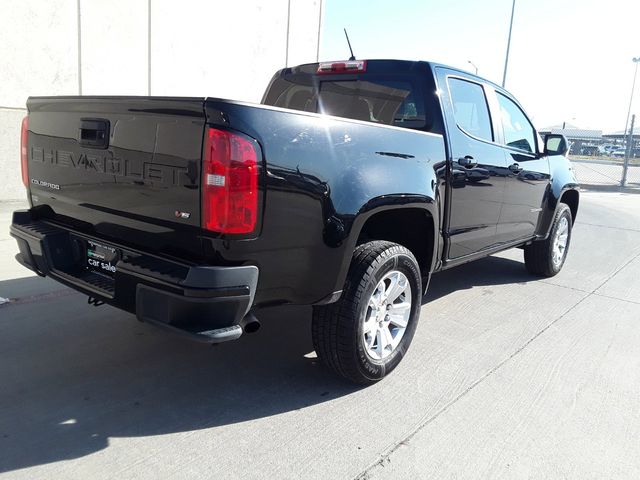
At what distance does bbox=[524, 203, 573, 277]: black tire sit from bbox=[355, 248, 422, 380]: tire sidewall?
9.32ft

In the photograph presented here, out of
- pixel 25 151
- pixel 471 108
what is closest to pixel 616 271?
pixel 471 108

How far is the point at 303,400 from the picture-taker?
3.08 m

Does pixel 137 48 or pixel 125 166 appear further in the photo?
pixel 137 48

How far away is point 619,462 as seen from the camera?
8.63ft

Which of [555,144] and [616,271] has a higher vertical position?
[555,144]

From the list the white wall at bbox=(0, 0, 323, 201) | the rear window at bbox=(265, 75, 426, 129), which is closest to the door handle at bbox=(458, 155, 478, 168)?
the rear window at bbox=(265, 75, 426, 129)

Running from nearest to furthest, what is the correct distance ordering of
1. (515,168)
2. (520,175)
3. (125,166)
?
1. (125,166)
2. (515,168)
3. (520,175)

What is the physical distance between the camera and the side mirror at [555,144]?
5.45 meters

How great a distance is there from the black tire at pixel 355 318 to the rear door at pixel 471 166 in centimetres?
91

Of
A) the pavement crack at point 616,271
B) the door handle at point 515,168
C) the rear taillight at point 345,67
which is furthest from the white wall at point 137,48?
the pavement crack at point 616,271

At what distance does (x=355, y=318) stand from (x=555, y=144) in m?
3.67

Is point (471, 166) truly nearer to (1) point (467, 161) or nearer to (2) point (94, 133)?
(1) point (467, 161)

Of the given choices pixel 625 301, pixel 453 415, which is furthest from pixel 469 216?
pixel 625 301

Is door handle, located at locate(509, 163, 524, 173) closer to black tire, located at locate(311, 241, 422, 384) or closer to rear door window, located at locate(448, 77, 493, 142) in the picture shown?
rear door window, located at locate(448, 77, 493, 142)
